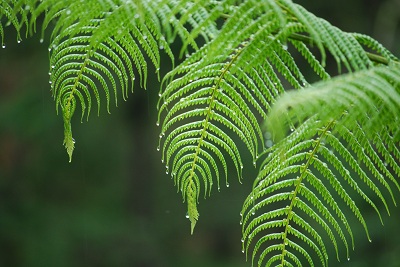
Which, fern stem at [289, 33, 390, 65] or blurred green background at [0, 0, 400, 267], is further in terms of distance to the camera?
blurred green background at [0, 0, 400, 267]

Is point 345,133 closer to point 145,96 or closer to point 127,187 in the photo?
point 145,96

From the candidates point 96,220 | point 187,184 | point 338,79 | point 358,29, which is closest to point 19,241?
point 96,220

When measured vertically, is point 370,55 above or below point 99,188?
above

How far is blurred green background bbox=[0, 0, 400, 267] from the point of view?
8.07 meters

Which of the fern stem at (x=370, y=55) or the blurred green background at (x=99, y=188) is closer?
the fern stem at (x=370, y=55)

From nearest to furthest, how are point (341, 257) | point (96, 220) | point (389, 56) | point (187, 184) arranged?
point (389, 56)
point (187, 184)
point (341, 257)
point (96, 220)

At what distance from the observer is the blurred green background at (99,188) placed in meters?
8.07

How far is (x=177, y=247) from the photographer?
10062mm

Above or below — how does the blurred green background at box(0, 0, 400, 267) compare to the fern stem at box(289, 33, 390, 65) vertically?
below

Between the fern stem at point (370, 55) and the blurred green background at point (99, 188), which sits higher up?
the fern stem at point (370, 55)

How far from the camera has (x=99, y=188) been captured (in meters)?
10.0

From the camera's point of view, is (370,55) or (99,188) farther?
(99,188)

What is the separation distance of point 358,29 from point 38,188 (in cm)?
503

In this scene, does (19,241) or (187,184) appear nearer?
(187,184)
